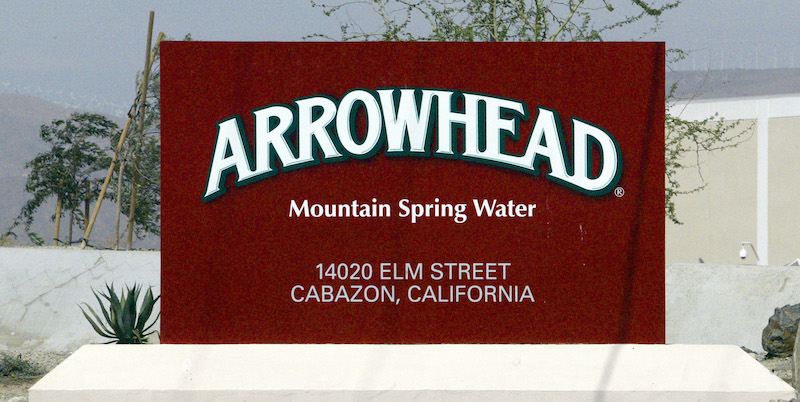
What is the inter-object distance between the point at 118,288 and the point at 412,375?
1334 cm

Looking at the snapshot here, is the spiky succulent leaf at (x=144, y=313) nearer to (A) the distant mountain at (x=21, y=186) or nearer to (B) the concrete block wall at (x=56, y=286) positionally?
(B) the concrete block wall at (x=56, y=286)

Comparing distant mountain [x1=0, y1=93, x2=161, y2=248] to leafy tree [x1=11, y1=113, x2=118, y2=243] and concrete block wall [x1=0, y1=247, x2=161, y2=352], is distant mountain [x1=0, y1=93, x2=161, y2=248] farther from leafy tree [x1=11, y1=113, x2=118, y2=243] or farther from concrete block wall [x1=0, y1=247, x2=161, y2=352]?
concrete block wall [x1=0, y1=247, x2=161, y2=352]

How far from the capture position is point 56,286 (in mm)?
19578

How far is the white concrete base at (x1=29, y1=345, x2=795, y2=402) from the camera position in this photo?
7.39m

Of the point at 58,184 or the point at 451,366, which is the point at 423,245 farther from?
the point at 58,184

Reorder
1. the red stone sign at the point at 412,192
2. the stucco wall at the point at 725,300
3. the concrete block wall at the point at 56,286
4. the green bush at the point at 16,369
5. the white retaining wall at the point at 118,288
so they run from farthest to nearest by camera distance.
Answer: the concrete block wall at the point at 56,286 → the white retaining wall at the point at 118,288 → the stucco wall at the point at 725,300 → the green bush at the point at 16,369 → the red stone sign at the point at 412,192

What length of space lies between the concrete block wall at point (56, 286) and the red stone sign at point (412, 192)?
11.8 m

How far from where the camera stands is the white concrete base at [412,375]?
24.2ft

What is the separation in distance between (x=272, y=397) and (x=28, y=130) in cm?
20097

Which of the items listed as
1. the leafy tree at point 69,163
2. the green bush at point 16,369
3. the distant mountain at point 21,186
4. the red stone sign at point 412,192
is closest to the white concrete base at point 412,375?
the red stone sign at point 412,192

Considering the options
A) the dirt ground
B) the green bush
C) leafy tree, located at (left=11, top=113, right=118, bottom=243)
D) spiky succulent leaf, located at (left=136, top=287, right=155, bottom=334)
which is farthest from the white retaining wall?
leafy tree, located at (left=11, top=113, right=118, bottom=243)

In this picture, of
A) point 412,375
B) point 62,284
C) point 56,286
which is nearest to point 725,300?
point 412,375

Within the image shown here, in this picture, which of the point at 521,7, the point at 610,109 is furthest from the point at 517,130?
the point at 521,7

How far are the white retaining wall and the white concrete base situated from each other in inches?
407
